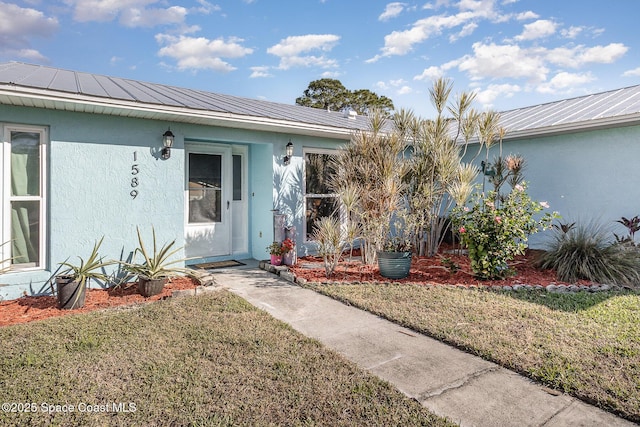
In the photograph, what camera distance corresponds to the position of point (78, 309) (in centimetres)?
479

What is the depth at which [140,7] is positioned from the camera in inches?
358

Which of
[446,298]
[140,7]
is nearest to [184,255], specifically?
[446,298]

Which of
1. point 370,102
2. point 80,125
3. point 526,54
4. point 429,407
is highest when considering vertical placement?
point 370,102

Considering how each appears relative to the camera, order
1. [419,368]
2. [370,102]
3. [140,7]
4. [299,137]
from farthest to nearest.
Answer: [370,102]
[140,7]
[299,137]
[419,368]

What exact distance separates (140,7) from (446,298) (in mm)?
9758

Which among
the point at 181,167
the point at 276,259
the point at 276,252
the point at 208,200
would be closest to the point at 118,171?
the point at 181,167

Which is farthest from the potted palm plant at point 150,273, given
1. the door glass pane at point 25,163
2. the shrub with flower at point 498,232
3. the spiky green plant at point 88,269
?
the shrub with flower at point 498,232

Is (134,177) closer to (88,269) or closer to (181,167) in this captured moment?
(181,167)

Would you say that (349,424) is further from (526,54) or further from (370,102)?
(370,102)

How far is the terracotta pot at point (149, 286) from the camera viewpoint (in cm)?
530

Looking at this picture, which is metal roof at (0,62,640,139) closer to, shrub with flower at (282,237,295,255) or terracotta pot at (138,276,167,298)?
shrub with flower at (282,237,295,255)

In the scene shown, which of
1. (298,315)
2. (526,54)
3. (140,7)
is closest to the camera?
(298,315)

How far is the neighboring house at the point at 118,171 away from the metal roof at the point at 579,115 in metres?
4.31

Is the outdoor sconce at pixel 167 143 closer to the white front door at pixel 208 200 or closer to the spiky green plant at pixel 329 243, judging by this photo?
the white front door at pixel 208 200
